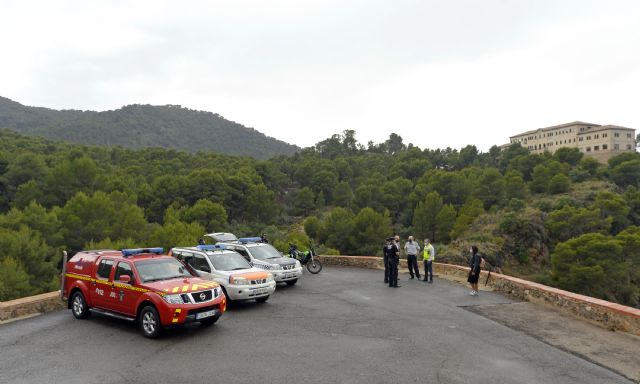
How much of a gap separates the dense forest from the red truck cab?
45.5 ft

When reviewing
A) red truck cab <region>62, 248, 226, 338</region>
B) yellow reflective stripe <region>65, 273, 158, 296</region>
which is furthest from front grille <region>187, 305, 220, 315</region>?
yellow reflective stripe <region>65, 273, 158, 296</region>

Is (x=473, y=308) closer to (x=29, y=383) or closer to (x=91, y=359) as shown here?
(x=91, y=359)

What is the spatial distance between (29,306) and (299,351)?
7.73m

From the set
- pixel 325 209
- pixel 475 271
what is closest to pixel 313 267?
pixel 475 271

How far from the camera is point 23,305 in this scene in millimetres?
10859

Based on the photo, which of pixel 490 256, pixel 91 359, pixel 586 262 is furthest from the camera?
pixel 490 256

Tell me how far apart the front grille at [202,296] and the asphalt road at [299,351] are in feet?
2.48

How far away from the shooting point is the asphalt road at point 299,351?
684 cm

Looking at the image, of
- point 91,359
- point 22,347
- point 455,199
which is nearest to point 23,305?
point 22,347

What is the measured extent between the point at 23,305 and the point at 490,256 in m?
40.1

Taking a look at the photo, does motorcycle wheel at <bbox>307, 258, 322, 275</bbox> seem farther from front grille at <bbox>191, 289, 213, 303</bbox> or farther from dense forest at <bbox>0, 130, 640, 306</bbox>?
front grille at <bbox>191, 289, 213, 303</bbox>

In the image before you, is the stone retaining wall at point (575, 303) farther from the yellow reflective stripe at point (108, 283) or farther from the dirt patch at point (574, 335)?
the yellow reflective stripe at point (108, 283)

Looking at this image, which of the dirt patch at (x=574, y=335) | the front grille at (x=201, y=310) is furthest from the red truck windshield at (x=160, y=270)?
the dirt patch at (x=574, y=335)

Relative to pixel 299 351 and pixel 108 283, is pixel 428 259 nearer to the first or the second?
pixel 299 351
